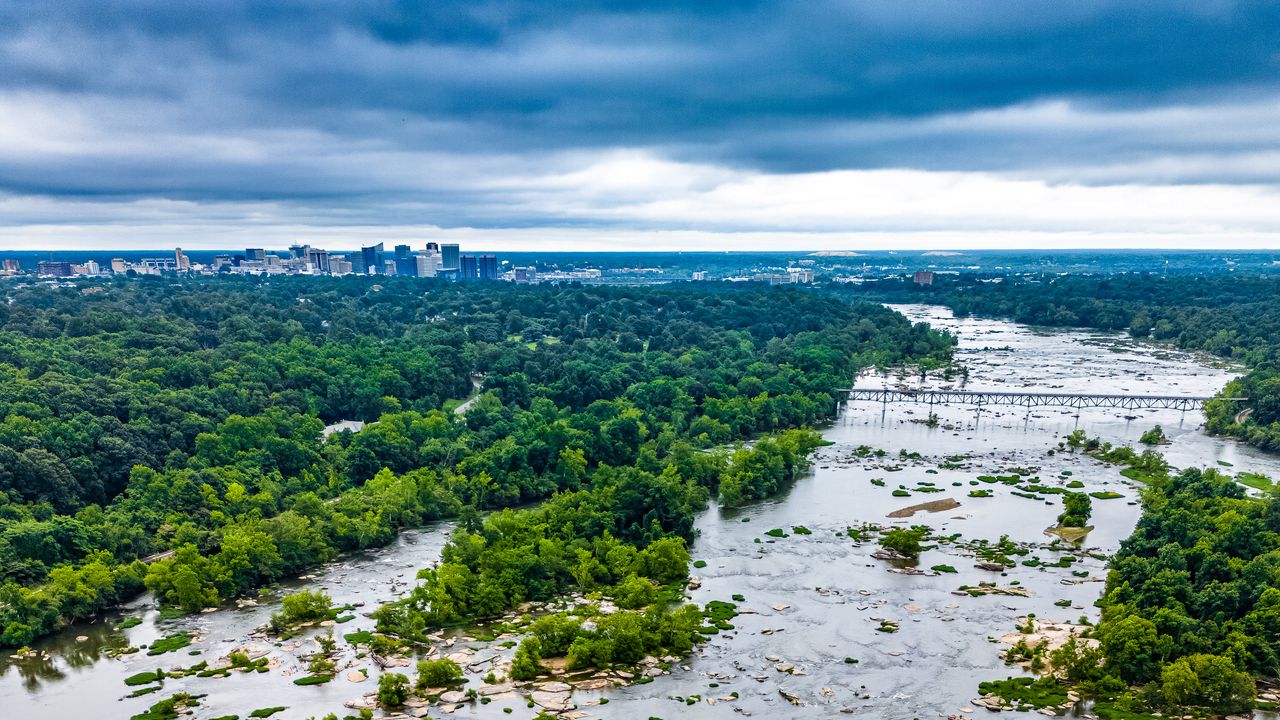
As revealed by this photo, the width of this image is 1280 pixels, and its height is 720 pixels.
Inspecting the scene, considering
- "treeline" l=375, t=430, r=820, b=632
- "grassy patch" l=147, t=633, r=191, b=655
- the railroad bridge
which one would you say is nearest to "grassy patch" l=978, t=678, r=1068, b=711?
"treeline" l=375, t=430, r=820, b=632

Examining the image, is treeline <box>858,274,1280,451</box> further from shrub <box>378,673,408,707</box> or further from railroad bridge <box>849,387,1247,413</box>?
shrub <box>378,673,408,707</box>

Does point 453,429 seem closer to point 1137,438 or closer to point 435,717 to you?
A: point 435,717

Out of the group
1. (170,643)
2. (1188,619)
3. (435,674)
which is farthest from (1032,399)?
(170,643)

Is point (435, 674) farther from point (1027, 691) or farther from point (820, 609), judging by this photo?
point (1027, 691)

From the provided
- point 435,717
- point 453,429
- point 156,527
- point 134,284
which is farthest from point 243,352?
point 134,284

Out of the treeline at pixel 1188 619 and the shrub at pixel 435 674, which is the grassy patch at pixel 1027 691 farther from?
the shrub at pixel 435 674

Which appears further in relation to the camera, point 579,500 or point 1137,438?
point 1137,438

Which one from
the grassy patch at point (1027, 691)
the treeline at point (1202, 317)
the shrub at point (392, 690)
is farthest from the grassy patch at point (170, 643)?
the treeline at point (1202, 317)
